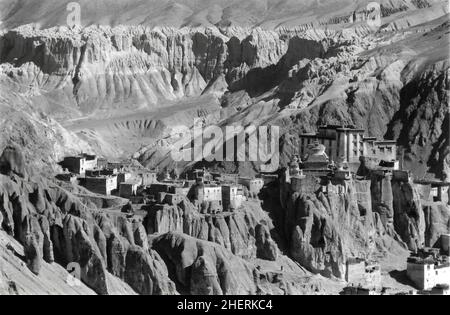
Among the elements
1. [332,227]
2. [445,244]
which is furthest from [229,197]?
[445,244]

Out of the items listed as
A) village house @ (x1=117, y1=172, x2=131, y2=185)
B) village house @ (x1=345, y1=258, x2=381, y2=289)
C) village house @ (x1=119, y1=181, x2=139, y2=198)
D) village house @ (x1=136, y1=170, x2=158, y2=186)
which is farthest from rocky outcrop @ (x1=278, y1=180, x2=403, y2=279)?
village house @ (x1=119, y1=181, x2=139, y2=198)

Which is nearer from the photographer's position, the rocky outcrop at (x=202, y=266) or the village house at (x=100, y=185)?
the rocky outcrop at (x=202, y=266)

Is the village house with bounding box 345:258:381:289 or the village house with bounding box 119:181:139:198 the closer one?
the village house with bounding box 345:258:381:289

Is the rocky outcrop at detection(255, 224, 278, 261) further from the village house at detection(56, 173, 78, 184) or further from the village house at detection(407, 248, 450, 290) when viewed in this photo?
the village house at detection(56, 173, 78, 184)

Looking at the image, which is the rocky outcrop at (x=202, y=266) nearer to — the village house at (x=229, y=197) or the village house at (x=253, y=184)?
the village house at (x=229, y=197)

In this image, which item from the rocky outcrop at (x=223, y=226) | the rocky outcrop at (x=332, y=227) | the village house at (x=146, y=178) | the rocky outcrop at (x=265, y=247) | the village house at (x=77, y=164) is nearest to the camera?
the rocky outcrop at (x=223, y=226)

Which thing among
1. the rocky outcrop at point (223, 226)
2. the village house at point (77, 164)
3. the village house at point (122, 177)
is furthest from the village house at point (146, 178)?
the rocky outcrop at point (223, 226)

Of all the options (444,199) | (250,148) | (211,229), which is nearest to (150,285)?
(211,229)

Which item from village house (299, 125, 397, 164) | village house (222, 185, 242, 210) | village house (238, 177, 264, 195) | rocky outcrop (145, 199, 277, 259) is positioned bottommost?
rocky outcrop (145, 199, 277, 259)

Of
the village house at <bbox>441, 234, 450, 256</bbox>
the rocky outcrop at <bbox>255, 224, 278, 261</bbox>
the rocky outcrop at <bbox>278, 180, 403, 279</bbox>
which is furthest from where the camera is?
the village house at <bbox>441, 234, 450, 256</bbox>

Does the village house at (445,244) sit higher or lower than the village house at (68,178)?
lower
